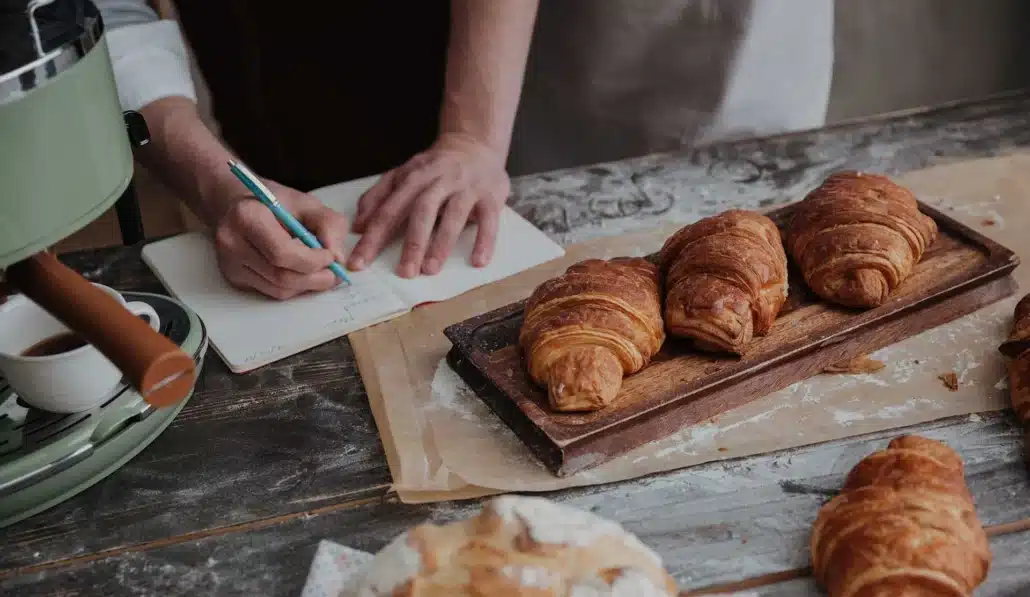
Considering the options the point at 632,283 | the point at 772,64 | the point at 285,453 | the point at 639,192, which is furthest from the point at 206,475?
the point at 772,64

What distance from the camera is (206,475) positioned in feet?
3.31

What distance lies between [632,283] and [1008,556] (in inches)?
18.2

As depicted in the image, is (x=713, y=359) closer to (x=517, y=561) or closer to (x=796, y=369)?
(x=796, y=369)

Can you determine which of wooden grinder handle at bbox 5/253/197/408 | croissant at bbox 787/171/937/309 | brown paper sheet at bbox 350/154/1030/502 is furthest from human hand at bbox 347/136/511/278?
wooden grinder handle at bbox 5/253/197/408

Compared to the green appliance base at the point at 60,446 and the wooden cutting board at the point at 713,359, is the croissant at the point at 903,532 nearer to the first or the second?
the wooden cutting board at the point at 713,359

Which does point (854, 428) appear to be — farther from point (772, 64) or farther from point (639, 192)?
point (772, 64)

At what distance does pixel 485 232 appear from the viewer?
1403 mm

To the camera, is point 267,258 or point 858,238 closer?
point 858,238

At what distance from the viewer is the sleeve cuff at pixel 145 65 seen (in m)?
1.53

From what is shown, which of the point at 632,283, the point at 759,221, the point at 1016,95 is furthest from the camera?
the point at 1016,95

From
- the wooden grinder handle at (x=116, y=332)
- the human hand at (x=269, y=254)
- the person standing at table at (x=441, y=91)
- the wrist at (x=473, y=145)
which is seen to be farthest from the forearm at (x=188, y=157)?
the wooden grinder handle at (x=116, y=332)

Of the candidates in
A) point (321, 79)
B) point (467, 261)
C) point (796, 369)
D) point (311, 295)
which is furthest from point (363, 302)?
point (321, 79)

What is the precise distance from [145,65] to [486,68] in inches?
21.5

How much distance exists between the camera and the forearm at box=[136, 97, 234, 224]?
4.76 feet
